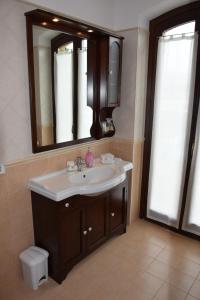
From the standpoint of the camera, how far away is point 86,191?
1.95 meters

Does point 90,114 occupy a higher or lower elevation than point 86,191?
higher

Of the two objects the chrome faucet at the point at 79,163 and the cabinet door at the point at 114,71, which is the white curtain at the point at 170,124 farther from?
the chrome faucet at the point at 79,163

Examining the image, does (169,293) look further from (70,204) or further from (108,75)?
(108,75)

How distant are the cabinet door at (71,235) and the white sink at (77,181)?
0.56ft

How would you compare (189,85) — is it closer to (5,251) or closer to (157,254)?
(157,254)

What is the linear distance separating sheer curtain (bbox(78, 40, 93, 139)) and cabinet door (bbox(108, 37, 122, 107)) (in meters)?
0.26

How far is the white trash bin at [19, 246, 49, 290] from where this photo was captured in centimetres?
191

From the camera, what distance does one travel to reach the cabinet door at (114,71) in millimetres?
2378

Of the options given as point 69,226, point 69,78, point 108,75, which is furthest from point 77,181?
point 108,75

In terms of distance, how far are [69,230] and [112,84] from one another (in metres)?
1.56

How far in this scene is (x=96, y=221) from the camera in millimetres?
2250

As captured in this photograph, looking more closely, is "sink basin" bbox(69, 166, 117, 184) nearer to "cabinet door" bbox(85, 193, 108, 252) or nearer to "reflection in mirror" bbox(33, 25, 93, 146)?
"cabinet door" bbox(85, 193, 108, 252)

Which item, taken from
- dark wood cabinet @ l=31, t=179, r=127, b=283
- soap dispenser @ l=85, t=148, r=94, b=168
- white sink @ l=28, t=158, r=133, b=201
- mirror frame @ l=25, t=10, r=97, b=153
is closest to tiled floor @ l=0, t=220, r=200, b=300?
dark wood cabinet @ l=31, t=179, r=127, b=283

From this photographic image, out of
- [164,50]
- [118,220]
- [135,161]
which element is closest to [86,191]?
[118,220]
